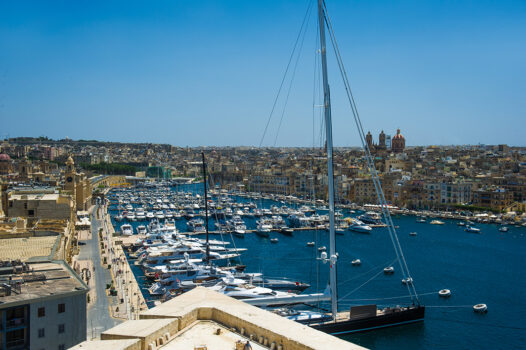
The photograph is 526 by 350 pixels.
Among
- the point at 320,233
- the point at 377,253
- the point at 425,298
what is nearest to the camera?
the point at 425,298

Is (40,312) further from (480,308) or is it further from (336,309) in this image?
(480,308)

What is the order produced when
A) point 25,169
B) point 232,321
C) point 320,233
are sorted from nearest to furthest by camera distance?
point 232,321, point 320,233, point 25,169

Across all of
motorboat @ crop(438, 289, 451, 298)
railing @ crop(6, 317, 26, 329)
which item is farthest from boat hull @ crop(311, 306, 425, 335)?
railing @ crop(6, 317, 26, 329)

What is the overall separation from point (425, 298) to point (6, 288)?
37.7 ft

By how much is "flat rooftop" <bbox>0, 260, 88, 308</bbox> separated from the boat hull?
488cm

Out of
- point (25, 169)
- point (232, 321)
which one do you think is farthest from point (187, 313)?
point (25, 169)

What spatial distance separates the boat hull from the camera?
10.5 metres

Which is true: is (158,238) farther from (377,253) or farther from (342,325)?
(342,325)

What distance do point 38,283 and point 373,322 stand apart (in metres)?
6.93

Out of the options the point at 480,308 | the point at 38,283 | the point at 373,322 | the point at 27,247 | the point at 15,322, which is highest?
the point at 38,283

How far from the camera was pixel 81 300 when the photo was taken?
7.50 meters

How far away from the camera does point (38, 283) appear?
7754 mm

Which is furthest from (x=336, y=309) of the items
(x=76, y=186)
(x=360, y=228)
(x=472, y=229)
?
(x=76, y=186)

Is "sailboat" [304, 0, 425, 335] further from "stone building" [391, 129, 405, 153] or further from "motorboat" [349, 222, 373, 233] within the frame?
"stone building" [391, 129, 405, 153]
